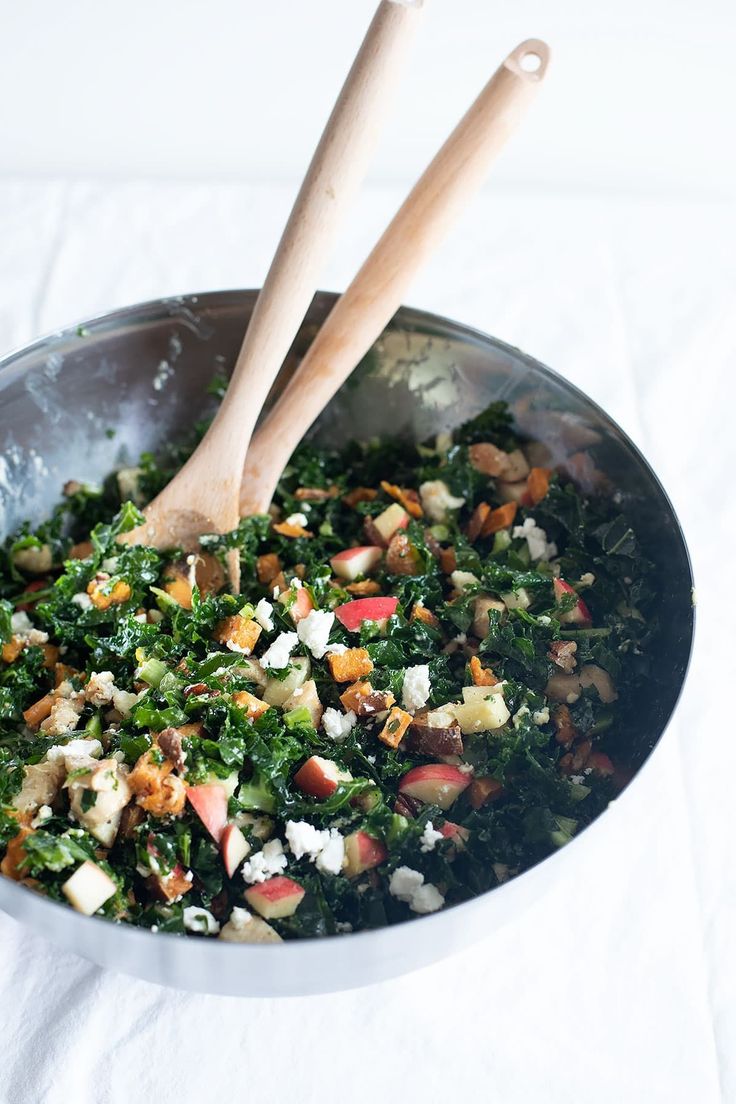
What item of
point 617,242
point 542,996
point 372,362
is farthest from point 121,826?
point 617,242

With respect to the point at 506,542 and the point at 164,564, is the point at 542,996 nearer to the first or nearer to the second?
the point at 506,542

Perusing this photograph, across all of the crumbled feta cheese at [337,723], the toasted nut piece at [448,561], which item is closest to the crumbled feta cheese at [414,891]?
the crumbled feta cheese at [337,723]

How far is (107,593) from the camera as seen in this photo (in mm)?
2354

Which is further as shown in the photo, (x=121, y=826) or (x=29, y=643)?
(x=29, y=643)

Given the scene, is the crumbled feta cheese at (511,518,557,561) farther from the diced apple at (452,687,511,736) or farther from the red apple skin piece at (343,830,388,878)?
the red apple skin piece at (343,830,388,878)

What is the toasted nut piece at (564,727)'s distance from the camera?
215 cm

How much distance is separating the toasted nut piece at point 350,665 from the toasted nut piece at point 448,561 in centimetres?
40

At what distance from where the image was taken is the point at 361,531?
2635 millimetres

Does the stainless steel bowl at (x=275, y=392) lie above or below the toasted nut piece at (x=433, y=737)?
above

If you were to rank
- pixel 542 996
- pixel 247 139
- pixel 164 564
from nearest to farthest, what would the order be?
1. pixel 542 996
2. pixel 164 564
3. pixel 247 139

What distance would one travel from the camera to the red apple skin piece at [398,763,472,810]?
2.05 metres

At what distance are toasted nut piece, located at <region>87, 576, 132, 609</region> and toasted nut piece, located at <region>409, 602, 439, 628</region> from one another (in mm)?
641

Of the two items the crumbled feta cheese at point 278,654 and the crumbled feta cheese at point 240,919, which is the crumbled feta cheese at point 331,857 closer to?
the crumbled feta cheese at point 240,919

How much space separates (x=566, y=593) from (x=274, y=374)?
0.83 m
